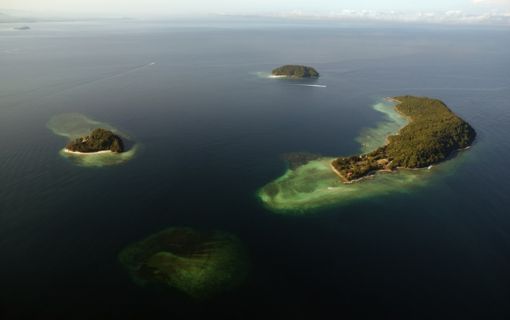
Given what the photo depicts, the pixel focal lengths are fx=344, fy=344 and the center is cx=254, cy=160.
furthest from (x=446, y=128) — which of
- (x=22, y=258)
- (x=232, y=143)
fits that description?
(x=22, y=258)

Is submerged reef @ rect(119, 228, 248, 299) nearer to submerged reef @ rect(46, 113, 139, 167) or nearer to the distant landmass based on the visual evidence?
submerged reef @ rect(46, 113, 139, 167)

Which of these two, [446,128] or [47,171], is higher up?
[446,128]

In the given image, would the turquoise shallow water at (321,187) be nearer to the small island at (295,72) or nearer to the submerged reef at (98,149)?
the submerged reef at (98,149)

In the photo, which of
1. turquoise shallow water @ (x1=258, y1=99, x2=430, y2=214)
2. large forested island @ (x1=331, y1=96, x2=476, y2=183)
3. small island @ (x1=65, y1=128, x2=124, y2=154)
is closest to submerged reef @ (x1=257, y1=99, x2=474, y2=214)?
turquoise shallow water @ (x1=258, y1=99, x2=430, y2=214)

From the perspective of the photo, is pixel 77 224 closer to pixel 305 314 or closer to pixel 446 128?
pixel 305 314

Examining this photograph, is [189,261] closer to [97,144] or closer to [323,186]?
[323,186]
